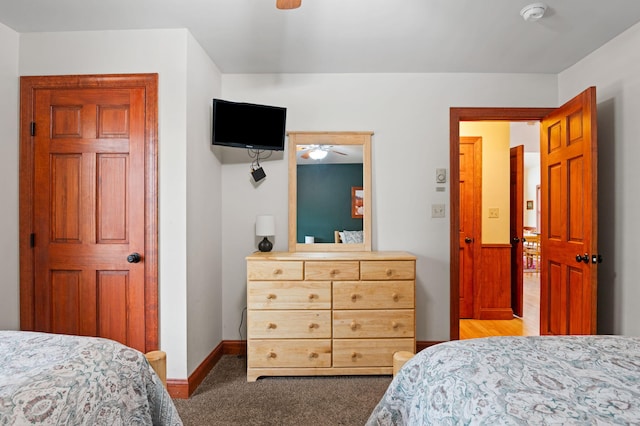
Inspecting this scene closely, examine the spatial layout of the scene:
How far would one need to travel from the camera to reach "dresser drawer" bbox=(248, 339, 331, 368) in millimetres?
2385

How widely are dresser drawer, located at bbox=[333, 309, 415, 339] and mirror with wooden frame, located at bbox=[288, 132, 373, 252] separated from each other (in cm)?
65

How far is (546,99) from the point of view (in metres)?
2.93

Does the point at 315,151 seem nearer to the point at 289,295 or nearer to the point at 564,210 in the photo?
the point at 289,295

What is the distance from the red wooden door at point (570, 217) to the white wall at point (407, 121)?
50cm

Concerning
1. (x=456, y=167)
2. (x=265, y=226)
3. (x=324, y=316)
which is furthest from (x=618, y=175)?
(x=265, y=226)

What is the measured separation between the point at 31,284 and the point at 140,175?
1.05m

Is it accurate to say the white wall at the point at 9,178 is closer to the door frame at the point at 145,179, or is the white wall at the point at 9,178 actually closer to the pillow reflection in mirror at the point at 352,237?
the door frame at the point at 145,179

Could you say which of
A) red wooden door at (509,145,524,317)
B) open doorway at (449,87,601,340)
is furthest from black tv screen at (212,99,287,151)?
red wooden door at (509,145,524,317)

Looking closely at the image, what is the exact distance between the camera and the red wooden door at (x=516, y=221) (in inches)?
158

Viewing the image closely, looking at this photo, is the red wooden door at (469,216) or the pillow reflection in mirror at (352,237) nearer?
the pillow reflection in mirror at (352,237)

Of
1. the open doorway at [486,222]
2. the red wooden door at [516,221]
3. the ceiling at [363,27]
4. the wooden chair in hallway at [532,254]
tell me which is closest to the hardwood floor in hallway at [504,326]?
the open doorway at [486,222]

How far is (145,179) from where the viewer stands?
2205mm

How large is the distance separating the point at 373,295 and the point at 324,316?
0.38 meters

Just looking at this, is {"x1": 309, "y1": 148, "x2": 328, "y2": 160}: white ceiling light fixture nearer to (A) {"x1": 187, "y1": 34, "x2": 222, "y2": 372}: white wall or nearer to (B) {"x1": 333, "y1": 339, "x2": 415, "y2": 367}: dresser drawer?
(A) {"x1": 187, "y1": 34, "x2": 222, "y2": 372}: white wall
